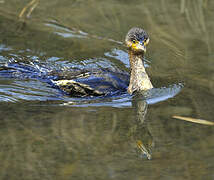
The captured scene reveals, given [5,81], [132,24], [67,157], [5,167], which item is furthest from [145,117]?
[132,24]

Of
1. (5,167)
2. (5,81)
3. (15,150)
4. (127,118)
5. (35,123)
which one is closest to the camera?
(5,167)

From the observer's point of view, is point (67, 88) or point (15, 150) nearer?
point (15, 150)

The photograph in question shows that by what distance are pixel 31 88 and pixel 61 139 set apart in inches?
100

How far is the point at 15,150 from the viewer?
5.16 metres

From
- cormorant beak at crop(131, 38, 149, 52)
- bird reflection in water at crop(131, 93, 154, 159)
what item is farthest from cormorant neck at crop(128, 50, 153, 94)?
bird reflection in water at crop(131, 93, 154, 159)

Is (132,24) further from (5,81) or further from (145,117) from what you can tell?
(145,117)

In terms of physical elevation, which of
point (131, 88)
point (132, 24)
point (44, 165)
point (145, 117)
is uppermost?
point (132, 24)

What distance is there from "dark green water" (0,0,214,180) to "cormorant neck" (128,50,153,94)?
0.28 m

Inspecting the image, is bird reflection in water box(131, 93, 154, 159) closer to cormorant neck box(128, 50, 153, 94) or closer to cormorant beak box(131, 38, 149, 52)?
cormorant neck box(128, 50, 153, 94)

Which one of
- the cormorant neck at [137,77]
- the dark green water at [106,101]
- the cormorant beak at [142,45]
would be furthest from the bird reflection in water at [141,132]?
the cormorant beak at [142,45]

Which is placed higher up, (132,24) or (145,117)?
(132,24)

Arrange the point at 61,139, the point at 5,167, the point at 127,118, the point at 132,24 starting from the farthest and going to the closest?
the point at 132,24, the point at 127,118, the point at 61,139, the point at 5,167

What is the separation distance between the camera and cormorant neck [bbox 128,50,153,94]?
297 inches

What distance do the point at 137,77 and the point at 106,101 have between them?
842mm
